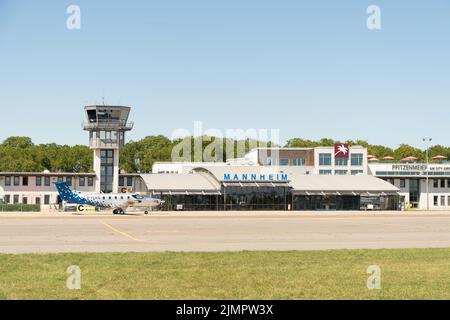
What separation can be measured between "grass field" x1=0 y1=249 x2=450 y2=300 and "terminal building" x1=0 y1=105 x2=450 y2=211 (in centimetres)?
6298

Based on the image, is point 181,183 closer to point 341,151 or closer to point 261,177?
point 261,177

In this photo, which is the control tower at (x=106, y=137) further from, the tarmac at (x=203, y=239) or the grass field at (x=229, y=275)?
the grass field at (x=229, y=275)

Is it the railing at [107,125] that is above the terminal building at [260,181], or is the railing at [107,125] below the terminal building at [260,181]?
above

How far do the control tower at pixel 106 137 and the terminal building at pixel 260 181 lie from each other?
0.18 meters

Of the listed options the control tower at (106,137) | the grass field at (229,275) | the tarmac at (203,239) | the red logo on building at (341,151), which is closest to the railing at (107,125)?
the control tower at (106,137)

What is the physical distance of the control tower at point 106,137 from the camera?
97438mm

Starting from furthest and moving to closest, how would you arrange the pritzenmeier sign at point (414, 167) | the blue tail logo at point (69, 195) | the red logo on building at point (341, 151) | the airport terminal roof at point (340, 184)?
the red logo on building at point (341, 151) → the pritzenmeier sign at point (414, 167) → the airport terminal roof at point (340, 184) → the blue tail logo at point (69, 195)

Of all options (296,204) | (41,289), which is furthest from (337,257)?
(296,204)

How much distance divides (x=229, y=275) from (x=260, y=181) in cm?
7208

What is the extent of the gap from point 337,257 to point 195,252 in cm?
676

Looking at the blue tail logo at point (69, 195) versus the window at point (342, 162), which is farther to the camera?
the window at point (342, 162)

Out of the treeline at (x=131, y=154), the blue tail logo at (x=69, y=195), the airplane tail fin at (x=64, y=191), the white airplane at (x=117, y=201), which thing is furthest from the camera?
the treeline at (x=131, y=154)

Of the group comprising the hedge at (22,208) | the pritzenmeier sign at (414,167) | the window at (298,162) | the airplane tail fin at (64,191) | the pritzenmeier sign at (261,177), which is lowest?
the hedge at (22,208)
